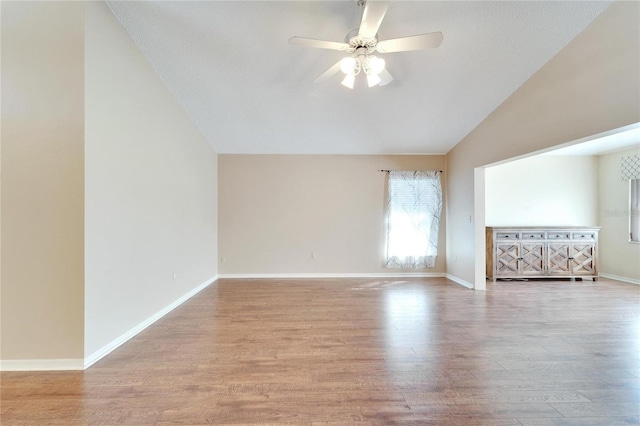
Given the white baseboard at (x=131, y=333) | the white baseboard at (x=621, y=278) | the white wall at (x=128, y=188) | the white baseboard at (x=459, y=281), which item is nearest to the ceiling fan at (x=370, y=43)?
the white wall at (x=128, y=188)

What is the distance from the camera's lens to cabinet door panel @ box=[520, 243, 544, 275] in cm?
519

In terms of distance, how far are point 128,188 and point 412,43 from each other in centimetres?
297

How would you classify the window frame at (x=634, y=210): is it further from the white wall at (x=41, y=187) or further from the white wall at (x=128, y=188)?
the white wall at (x=41, y=187)

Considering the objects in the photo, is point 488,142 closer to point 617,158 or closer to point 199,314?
point 617,158

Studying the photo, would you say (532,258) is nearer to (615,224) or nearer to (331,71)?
(615,224)

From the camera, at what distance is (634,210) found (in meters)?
5.12

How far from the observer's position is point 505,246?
5199 millimetres

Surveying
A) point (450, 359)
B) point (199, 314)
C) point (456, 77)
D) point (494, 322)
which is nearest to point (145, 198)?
point (199, 314)

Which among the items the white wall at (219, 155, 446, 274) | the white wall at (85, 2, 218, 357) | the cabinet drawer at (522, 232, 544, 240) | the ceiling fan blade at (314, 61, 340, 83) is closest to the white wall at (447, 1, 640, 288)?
the white wall at (219, 155, 446, 274)

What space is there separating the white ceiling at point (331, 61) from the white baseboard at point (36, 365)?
3.05 meters

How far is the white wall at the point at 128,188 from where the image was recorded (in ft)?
7.76

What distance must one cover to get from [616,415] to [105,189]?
13.4 ft

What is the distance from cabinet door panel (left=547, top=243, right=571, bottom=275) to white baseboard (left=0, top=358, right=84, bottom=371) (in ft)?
22.7

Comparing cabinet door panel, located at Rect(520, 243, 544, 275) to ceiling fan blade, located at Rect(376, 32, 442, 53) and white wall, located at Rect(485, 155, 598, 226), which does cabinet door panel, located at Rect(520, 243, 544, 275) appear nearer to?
white wall, located at Rect(485, 155, 598, 226)
